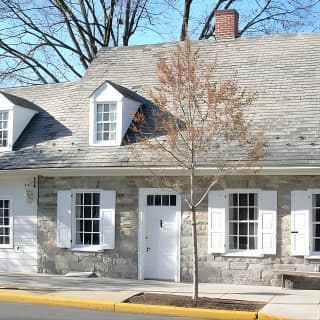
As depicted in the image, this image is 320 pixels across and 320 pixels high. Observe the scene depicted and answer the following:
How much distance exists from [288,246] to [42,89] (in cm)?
1077

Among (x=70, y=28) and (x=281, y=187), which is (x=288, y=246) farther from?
(x=70, y=28)

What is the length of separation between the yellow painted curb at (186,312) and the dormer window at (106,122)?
6615 mm

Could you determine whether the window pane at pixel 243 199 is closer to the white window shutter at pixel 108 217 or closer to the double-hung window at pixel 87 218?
the white window shutter at pixel 108 217

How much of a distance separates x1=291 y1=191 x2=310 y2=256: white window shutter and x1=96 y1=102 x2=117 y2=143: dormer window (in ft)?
18.1

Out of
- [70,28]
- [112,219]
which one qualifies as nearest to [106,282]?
[112,219]

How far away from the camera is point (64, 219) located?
57.4ft

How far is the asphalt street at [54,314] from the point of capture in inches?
439

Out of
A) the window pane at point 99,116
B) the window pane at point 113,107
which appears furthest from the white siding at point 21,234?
the window pane at point 113,107

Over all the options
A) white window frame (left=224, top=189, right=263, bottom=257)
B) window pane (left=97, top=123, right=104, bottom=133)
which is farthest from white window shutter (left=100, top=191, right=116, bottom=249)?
white window frame (left=224, top=189, right=263, bottom=257)

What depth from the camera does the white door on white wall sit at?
16484 millimetres

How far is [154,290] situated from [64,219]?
421 cm

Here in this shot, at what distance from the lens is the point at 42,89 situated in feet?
71.8

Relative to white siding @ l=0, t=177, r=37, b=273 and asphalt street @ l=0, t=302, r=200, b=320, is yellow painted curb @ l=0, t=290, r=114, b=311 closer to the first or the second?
asphalt street @ l=0, t=302, r=200, b=320

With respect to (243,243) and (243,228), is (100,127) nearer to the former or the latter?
(243,228)
